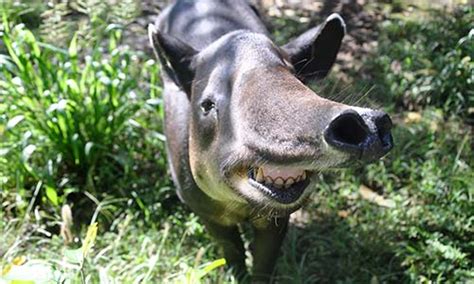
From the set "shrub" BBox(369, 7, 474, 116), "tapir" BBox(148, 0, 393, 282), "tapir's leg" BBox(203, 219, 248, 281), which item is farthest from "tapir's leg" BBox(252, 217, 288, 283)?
"shrub" BBox(369, 7, 474, 116)

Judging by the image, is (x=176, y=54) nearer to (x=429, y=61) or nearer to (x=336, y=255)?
(x=336, y=255)

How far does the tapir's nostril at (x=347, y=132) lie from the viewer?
2.59 meters

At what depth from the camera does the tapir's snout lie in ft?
8.53

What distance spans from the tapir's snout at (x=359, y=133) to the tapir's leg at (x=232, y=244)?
6.27ft

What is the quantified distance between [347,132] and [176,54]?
163cm

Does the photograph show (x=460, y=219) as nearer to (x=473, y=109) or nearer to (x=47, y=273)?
(x=473, y=109)

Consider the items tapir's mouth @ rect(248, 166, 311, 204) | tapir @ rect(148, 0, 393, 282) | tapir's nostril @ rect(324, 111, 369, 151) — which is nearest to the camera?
tapir's nostril @ rect(324, 111, 369, 151)

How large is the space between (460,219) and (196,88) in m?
1.96

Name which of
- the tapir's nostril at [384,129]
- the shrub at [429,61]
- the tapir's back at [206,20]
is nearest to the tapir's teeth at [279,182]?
the tapir's nostril at [384,129]

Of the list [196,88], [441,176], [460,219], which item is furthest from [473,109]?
[196,88]

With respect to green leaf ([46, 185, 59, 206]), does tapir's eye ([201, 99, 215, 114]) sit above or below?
above

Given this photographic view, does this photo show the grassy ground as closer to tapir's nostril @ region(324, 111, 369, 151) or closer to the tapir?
the tapir

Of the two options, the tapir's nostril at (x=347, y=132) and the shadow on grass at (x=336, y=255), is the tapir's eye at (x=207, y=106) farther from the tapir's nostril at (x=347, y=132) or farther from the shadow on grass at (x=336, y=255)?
the shadow on grass at (x=336, y=255)

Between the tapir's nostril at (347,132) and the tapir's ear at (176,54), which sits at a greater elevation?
the tapir's nostril at (347,132)
